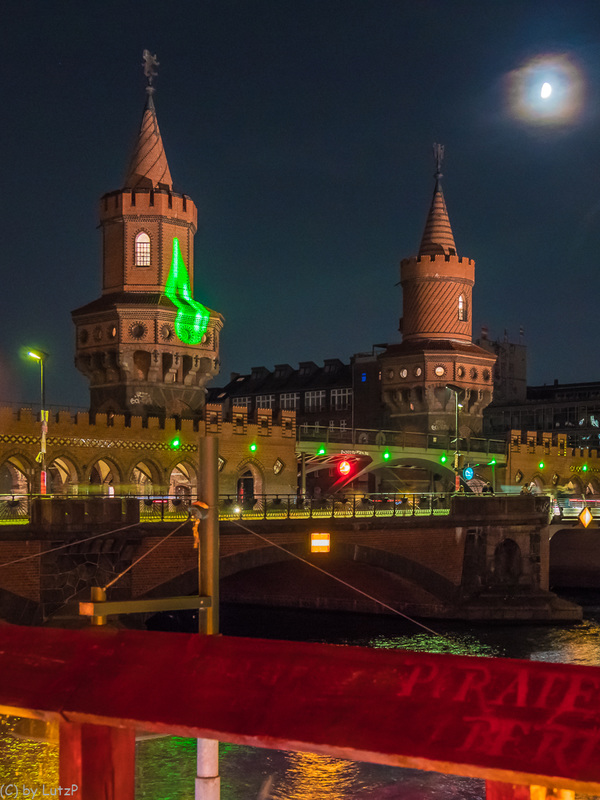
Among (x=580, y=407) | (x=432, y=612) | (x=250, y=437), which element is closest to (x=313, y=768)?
(x=432, y=612)

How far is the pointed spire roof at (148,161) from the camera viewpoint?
60.4m

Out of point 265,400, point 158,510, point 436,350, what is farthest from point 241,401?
point 158,510

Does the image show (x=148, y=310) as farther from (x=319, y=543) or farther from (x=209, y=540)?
(x=209, y=540)

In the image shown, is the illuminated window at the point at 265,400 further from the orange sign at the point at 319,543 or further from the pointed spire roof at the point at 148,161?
the orange sign at the point at 319,543

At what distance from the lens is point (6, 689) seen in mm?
5727

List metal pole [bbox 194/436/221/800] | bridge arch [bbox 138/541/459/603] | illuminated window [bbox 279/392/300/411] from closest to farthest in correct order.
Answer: metal pole [bbox 194/436/221/800], bridge arch [bbox 138/541/459/603], illuminated window [bbox 279/392/300/411]

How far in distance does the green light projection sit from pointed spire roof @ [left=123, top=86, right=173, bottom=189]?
385 centimetres

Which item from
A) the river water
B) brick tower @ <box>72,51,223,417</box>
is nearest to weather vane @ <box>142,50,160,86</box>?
brick tower @ <box>72,51,223,417</box>

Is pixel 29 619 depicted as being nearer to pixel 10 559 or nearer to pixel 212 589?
pixel 10 559

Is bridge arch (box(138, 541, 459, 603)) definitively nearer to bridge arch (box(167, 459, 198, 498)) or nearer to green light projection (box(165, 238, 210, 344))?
bridge arch (box(167, 459, 198, 498))

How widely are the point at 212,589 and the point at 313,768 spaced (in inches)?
634

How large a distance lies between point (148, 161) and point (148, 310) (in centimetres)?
933

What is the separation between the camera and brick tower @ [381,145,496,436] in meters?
74.7

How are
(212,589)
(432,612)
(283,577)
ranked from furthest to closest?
(283,577), (432,612), (212,589)
